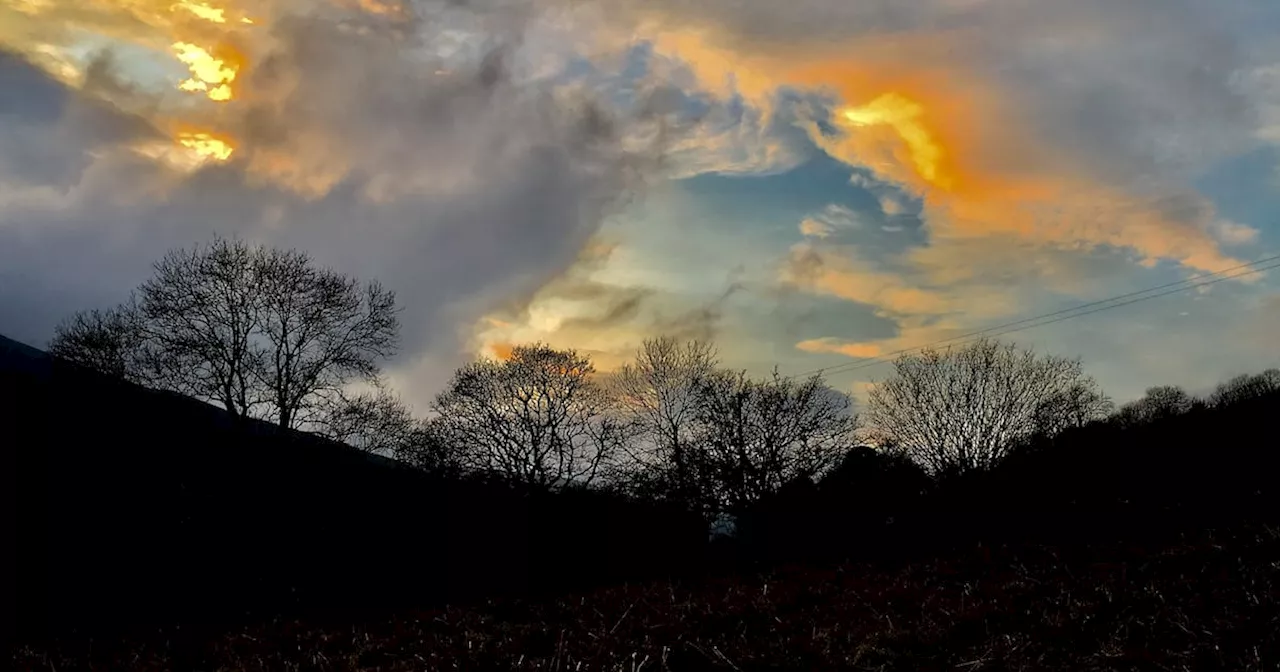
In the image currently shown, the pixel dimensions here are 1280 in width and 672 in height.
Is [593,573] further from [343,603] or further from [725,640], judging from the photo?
[725,640]

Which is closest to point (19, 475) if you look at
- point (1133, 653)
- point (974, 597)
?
point (974, 597)

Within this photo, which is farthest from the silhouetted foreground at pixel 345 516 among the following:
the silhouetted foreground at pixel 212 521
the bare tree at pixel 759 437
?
the bare tree at pixel 759 437

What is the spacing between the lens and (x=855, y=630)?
261 inches

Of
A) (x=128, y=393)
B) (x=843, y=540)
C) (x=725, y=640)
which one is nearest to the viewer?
(x=725, y=640)

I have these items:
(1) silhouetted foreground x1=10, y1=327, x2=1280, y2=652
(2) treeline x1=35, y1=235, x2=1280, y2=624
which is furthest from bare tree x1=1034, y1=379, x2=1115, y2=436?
(1) silhouetted foreground x1=10, y1=327, x2=1280, y2=652

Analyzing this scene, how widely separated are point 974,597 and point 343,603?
1076cm

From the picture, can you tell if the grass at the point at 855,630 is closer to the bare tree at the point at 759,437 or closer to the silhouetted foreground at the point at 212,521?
the silhouetted foreground at the point at 212,521

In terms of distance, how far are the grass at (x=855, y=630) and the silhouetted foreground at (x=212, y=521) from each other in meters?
4.84

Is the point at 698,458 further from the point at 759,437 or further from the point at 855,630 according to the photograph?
the point at 855,630

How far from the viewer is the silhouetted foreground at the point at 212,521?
12727 mm

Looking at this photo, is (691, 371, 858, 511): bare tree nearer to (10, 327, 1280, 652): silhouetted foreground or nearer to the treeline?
the treeline

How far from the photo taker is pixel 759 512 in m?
28.8

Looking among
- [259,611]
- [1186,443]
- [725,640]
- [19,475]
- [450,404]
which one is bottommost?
[259,611]

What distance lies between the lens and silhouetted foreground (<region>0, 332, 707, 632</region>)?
12.7 metres
